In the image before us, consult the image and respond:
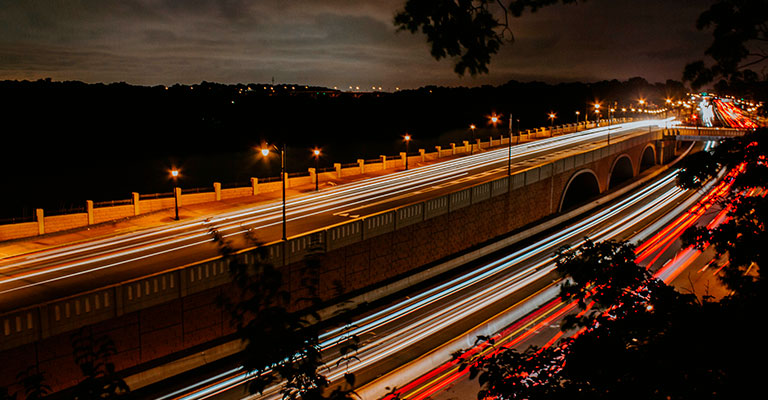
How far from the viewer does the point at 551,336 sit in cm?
2217

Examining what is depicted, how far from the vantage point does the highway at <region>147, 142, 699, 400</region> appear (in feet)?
56.1

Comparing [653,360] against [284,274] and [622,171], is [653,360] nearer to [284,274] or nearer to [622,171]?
[284,274]

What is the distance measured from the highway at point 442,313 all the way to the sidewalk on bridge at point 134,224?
30.0ft

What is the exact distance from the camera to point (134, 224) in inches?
976

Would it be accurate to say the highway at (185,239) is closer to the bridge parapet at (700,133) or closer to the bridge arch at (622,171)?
the bridge arch at (622,171)

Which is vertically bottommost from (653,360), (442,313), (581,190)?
(442,313)

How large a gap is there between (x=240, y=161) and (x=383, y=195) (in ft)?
154

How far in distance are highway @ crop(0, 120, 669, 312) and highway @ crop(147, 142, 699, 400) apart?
14.9ft

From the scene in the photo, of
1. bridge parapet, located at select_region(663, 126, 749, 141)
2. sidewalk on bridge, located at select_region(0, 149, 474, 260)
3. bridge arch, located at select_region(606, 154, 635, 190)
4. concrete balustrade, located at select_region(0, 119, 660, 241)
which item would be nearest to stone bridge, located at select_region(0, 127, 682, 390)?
sidewalk on bridge, located at select_region(0, 149, 474, 260)

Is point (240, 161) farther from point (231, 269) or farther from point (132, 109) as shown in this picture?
point (231, 269)

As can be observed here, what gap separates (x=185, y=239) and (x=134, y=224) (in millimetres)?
4531

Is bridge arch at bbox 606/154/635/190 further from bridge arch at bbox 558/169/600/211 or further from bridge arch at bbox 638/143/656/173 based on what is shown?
bridge arch at bbox 558/169/600/211

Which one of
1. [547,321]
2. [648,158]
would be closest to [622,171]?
[648,158]

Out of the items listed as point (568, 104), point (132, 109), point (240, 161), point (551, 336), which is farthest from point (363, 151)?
point (568, 104)
